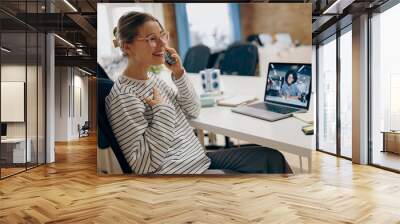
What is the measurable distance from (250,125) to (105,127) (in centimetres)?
214

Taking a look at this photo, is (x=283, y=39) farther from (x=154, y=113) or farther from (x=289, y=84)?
(x=154, y=113)

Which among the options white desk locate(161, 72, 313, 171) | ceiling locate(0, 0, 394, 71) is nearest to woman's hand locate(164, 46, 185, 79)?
white desk locate(161, 72, 313, 171)

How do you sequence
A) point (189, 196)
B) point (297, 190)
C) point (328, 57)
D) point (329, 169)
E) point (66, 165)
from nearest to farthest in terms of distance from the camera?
point (189, 196) → point (297, 190) → point (329, 169) → point (66, 165) → point (328, 57)

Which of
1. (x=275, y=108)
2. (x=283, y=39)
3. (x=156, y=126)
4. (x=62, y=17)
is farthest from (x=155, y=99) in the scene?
(x=62, y=17)

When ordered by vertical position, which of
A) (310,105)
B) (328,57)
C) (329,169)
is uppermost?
(328,57)

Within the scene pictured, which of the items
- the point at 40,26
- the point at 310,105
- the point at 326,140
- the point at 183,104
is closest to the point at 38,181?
the point at 183,104

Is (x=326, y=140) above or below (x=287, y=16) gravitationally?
below

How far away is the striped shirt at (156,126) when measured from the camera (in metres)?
5.86

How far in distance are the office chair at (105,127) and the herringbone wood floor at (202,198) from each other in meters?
0.27

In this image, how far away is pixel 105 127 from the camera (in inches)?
239

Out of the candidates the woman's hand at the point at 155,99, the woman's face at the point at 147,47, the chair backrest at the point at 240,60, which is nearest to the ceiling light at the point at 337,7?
the chair backrest at the point at 240,60

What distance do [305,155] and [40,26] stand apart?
509 centimetres

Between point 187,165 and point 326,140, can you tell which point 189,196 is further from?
point 326,140

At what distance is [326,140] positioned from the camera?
1004 cm
